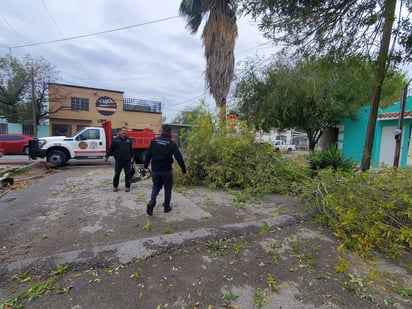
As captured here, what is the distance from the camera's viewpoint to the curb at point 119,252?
2354 millimetres

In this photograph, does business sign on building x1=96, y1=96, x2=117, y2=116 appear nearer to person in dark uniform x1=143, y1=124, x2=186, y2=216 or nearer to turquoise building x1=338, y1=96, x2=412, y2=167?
turquoise building x1=338, y1=96, x2=412, y2=167

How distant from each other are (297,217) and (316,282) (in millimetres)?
1857

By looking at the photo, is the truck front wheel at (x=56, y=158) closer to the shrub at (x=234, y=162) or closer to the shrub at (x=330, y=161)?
the shrub at (x=234, y=162)

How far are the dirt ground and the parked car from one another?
1260cm

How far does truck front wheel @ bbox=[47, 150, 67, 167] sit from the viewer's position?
959 cm

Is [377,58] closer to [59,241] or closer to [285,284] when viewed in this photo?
[285,284]

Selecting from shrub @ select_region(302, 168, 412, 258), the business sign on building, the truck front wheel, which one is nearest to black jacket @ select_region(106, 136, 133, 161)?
shrub @ select_region(302, 168, 412, 258)

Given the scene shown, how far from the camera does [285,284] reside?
7.48ft

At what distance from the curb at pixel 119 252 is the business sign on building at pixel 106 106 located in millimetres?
24452

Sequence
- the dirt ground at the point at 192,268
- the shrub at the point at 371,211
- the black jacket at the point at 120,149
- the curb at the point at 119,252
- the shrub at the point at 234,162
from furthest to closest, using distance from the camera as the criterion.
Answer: the shrub at the point at 234,162, the black jacket at the point at 120,149, the shrub at the point at 371,211, the curb at the point at 119,252, the dirt ground at the point at 192,268

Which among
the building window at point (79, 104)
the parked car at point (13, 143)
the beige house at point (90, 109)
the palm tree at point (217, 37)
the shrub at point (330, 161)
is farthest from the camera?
the building window at point (79, 104)

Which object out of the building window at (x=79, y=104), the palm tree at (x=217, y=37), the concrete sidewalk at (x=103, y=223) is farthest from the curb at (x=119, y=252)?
the building window at (x=79, y=104)

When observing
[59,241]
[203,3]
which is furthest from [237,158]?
[203,3]

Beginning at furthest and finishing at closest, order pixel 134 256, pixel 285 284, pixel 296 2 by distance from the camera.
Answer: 1. pixel 296 2
2. pixel 134 256
3. pixel 285 284
